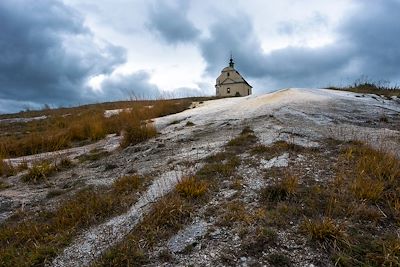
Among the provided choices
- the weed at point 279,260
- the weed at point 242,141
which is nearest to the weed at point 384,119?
the weed at point 242,141

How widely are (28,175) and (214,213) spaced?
461 cm

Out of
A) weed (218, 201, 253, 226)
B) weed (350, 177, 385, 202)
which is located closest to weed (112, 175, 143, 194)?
weed (218, 201, 253, 226)

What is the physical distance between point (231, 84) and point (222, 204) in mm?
65262

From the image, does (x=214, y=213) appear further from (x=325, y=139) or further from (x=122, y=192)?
(x=325, y=139)

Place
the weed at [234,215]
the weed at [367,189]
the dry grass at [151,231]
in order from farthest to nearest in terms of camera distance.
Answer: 1. the weed at [367,189]
2. the weed at [234,215]
3. the dry grass at [151,231]

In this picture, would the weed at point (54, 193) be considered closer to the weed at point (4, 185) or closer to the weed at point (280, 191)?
the weed at point (4, 185)

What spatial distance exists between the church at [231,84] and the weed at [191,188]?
62.9 meters

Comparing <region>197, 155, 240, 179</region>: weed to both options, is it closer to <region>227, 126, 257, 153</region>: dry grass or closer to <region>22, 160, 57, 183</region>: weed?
<region>227, 126, 257, 153</region>: dry grass

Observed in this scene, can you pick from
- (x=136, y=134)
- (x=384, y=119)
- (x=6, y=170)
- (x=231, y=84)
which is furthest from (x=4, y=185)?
(x=231, y=84)

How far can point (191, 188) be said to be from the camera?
5742mm

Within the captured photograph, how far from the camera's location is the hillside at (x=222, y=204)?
4449 millimetres

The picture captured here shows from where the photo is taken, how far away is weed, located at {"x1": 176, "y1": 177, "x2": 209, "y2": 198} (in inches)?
225

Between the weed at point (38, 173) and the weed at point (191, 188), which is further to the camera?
the weed at point (38, 173)

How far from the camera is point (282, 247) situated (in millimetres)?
4465
